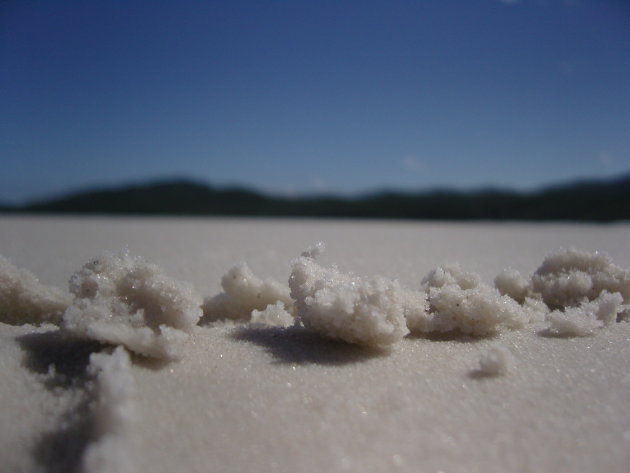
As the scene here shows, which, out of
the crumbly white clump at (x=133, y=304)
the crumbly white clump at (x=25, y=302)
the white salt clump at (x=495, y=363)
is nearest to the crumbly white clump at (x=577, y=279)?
the white salt clump at (x=495, y=363)

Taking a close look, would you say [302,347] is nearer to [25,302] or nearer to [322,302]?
[322,302]

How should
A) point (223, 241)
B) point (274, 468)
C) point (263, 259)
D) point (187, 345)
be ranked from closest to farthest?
point (274, 468), point (187, 345), point (263, 259), point (223, 241)

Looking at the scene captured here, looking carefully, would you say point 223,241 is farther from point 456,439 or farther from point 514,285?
point 456,439

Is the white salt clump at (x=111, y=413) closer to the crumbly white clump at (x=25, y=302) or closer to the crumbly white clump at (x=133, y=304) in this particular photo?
the crumbly white clump at (x=133, y=304)

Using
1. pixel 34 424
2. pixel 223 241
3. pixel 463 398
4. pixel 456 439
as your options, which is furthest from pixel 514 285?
pixel 223 241

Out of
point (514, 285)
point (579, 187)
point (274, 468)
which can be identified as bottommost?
point (274, 468)

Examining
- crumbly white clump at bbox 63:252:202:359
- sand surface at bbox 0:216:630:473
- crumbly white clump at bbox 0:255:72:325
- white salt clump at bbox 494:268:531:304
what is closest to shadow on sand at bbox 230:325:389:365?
sand surface at bbox 0:216:630:473

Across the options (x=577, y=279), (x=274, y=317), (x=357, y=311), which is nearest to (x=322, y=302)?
(x=357, y=311)
